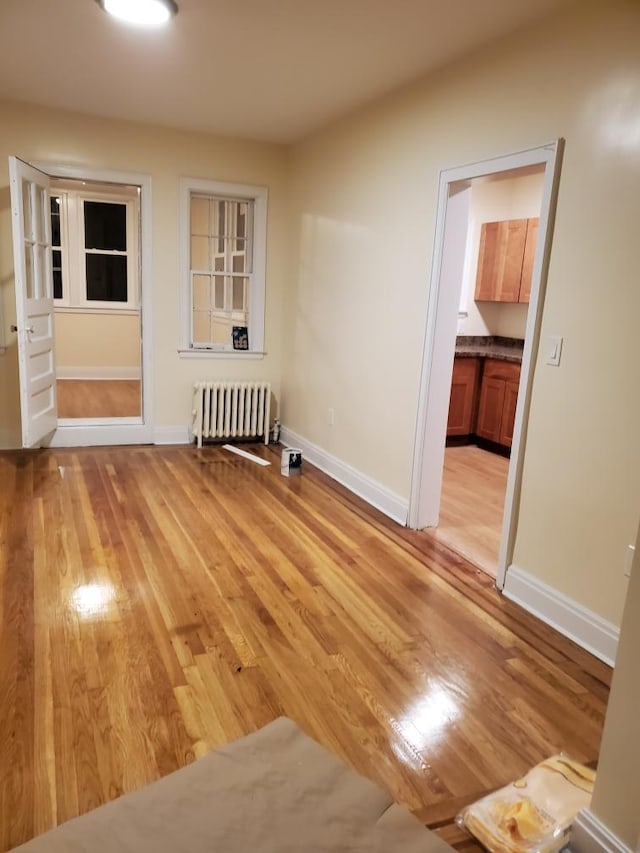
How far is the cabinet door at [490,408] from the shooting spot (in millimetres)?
5738

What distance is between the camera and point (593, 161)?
2496 millimetres

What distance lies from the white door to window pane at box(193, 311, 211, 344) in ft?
5.09

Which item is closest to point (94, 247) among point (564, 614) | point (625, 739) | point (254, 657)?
point (254, 657)

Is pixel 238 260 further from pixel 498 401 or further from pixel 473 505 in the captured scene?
pixel 473 505

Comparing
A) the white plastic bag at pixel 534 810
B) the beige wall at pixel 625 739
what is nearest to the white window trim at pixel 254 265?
the white plastic bag at pixel 534 810

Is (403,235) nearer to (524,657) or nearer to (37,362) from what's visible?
(524,657)

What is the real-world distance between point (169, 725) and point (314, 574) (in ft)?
4.14

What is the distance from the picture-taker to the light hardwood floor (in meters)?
6.52

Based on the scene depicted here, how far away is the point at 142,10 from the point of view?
9.25 feet

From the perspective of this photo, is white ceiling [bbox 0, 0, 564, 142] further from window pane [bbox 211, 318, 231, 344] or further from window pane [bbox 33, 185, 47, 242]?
window pane [bbox 211, 318, 231, 344]

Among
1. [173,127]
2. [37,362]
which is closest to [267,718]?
[37,362]

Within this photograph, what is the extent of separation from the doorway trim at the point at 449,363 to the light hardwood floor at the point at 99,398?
345 cm

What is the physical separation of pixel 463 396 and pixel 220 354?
2325 mm

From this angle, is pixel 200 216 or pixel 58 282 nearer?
pixel 200 216
